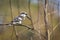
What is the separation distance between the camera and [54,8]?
1522mm

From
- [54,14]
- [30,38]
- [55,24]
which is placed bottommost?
[30,38]

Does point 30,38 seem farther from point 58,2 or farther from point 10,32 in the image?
point 58,2

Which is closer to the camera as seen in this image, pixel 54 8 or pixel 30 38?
pixel 30 38

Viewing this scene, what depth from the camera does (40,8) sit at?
137 centimetres

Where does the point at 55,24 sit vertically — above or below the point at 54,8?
below

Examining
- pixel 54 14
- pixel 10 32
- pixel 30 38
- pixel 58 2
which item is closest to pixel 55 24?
pixel 54 14

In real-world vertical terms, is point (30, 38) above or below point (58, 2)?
below

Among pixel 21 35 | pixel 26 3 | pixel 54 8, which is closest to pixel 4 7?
pixel 26 3

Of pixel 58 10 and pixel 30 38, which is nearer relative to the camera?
→ pixel 30 38

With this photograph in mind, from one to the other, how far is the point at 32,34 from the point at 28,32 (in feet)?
0.16

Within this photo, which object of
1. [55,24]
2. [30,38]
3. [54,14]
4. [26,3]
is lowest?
[30,38]

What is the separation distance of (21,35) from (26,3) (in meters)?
0.34

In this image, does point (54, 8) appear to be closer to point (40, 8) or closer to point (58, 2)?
point (58, 2)

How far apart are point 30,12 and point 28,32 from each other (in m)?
0.21
